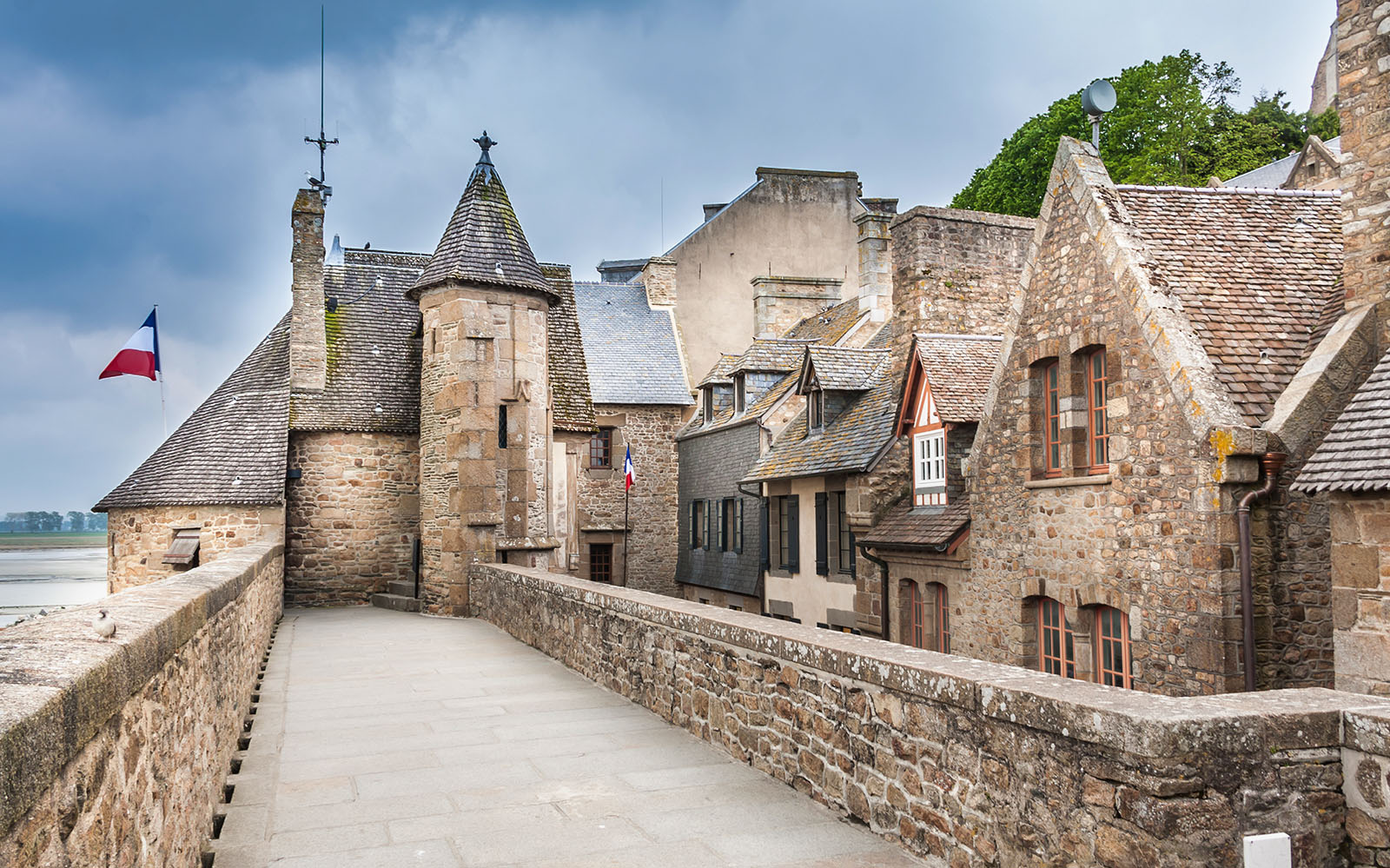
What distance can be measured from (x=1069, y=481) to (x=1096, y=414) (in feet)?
2.80

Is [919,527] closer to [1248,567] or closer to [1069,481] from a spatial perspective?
[1069,481]

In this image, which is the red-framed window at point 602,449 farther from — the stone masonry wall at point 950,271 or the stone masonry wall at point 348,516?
the stone masonry wall at point 950,271

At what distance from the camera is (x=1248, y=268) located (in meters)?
12.3

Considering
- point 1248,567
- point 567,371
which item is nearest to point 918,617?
point 1248,567

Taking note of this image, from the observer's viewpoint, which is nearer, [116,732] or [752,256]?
[116,732]

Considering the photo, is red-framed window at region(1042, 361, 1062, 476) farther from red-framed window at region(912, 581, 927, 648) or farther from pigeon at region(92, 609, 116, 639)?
pigeon at region(92, 609, 116, 639)

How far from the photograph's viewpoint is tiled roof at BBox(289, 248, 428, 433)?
883 inches

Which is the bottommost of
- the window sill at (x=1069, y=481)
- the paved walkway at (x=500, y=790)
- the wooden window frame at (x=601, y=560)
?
the wooden window frame at (x=601, y=560)

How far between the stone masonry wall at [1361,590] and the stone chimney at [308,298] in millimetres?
19528


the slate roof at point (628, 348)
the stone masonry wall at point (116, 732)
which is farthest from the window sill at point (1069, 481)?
the slate roof at point (628, 348)

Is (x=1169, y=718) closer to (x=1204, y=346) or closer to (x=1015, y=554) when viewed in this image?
(x=1204, y=346)

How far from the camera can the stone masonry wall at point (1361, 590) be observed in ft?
27.3

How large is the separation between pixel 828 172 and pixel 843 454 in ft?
60.6

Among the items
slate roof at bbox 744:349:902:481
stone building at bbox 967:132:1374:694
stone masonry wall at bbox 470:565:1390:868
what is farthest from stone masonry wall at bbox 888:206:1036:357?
stone masonry wall at bbox 470:565:1390:868
